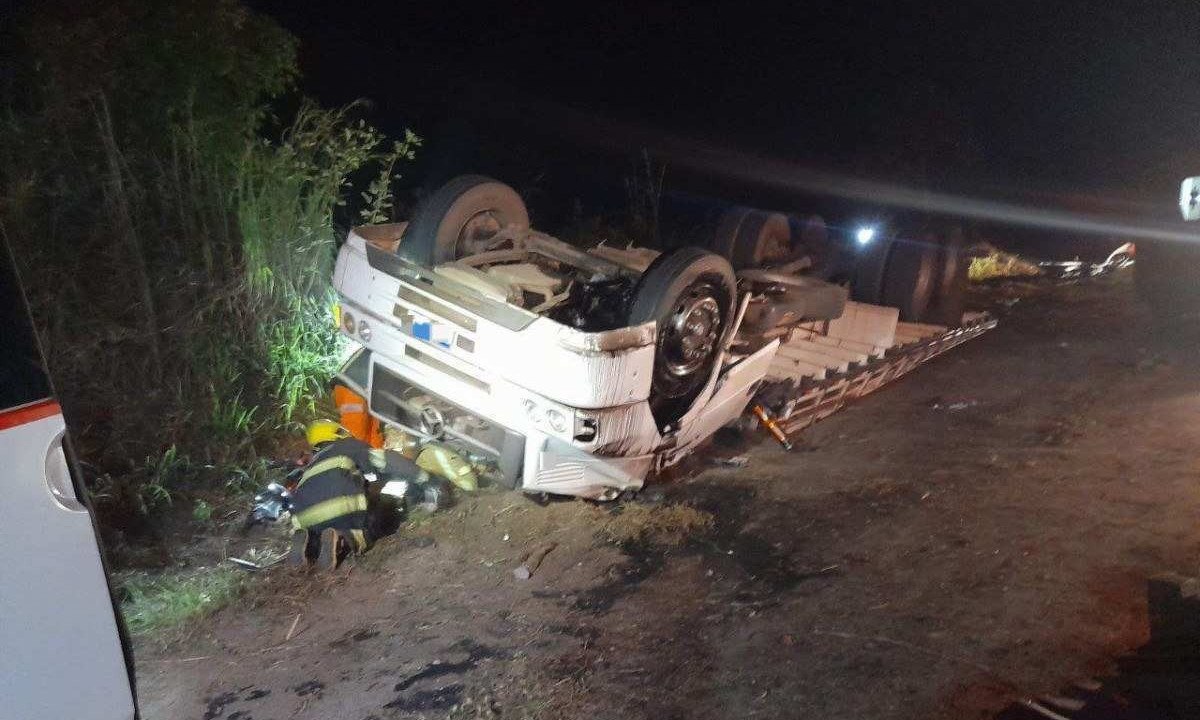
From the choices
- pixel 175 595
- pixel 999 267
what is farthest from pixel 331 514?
pixel 999 267

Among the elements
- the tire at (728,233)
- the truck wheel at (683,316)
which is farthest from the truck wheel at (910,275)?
the truck wheel at (683,316)

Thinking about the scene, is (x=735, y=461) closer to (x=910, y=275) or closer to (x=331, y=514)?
(x=331, y=514)

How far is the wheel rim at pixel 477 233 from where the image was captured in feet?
17.6

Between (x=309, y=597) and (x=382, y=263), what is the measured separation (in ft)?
5.89

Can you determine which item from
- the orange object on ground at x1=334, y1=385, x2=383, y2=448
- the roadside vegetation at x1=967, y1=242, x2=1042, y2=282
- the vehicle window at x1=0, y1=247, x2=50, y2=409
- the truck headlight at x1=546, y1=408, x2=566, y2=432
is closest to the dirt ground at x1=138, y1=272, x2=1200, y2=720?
the truck headlight at x1=546, y1=408, x2=566, y2=432

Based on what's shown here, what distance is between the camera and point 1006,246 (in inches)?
404

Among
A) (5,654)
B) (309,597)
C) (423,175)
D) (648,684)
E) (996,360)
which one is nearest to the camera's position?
(5,654)

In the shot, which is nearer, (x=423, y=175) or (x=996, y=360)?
(x=996, y=360)

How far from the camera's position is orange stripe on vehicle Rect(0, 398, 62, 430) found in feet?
6.87

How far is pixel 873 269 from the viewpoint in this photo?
760 cm

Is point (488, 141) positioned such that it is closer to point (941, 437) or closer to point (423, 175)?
point (423, 175)

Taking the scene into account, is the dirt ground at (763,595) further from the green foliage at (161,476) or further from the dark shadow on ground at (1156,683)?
the green foliage at (161,476)

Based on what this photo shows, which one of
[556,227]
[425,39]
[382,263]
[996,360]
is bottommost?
[996,360]

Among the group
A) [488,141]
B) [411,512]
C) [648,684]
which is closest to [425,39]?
[488,141]
